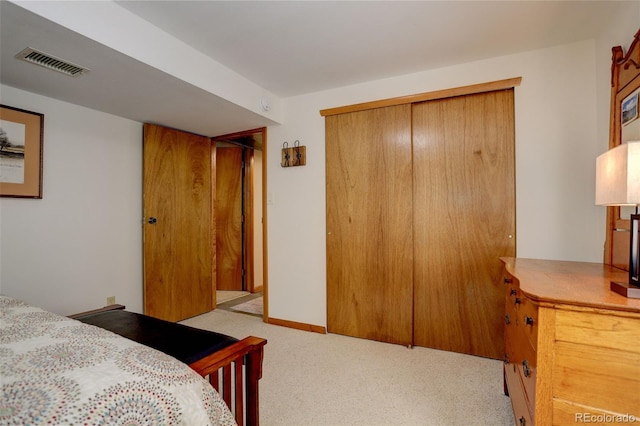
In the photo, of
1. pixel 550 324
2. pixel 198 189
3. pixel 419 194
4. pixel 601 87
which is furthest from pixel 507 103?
pixel 198 189

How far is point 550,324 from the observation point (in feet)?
3.08

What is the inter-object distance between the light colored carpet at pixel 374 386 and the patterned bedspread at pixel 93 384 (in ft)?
3.18

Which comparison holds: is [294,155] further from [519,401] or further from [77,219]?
[519,401]

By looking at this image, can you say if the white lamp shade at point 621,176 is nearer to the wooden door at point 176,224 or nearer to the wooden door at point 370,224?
the wooden door at point 370,224

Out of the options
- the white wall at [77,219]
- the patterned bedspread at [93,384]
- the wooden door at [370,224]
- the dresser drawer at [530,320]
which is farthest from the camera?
the wooden door at [370,224]

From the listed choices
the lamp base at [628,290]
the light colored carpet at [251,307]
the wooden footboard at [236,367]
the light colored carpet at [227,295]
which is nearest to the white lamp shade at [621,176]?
the lamp base at [628,290]

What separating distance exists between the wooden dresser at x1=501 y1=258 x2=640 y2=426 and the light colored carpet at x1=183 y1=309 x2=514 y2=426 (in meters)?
0.74

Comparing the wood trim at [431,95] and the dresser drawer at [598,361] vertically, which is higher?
the wood trim at [431,95]

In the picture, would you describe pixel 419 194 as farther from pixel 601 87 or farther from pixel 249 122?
pixel 249 122

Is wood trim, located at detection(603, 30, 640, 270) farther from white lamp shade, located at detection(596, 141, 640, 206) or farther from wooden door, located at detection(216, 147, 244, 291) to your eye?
wooden door, located at detection(216, 147, 244, 291)

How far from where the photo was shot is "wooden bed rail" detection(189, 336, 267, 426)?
107 centimetres

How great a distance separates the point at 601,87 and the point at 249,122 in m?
2.76

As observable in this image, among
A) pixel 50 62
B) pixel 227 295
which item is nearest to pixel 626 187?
pixel 50 62

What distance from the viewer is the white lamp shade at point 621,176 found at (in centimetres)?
91
